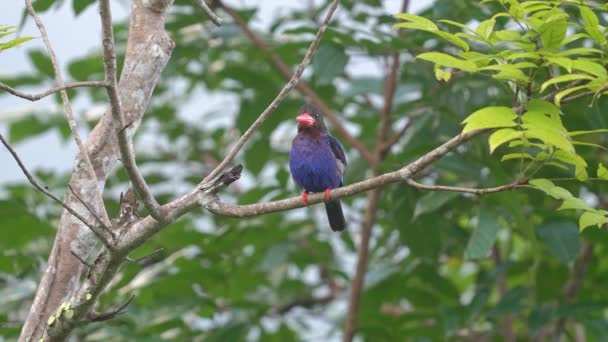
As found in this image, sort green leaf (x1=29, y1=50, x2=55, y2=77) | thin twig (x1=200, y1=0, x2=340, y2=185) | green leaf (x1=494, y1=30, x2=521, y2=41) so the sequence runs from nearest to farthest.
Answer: green leaf (x1=494, y1=30, x2=521, y2=41) → thin twig (x1=200, y1=0, x2=340, y2=185) → green leaf (x1=29, y1=50, x2=55, y2=77)

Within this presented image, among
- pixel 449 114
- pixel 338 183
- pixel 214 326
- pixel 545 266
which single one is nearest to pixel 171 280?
pixel 214 326

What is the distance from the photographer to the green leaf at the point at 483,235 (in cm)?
441

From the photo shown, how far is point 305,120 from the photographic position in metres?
5.24

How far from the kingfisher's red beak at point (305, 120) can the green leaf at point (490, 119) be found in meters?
2.53

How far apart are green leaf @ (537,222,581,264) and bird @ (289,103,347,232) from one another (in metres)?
1.21

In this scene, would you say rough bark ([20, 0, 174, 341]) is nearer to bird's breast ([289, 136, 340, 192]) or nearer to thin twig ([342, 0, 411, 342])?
bird's breast ([289, 136, 340, 192])

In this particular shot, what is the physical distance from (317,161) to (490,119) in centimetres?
272

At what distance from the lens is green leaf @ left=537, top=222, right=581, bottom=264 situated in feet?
15.4

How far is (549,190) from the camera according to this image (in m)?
2.93

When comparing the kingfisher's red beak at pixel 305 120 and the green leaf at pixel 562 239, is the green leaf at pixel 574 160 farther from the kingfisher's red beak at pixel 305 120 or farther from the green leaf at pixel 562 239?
the kingfisher's red beak at pixel 305 120

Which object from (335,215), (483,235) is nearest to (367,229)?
(335,215)

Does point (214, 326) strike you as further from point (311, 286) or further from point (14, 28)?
point (14, 28)

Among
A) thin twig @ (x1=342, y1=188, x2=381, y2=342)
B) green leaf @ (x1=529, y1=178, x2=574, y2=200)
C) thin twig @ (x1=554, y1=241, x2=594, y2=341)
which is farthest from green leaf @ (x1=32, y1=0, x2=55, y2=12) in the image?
thin twig @ (x1=554, y1=241, x2=594, y2=341)

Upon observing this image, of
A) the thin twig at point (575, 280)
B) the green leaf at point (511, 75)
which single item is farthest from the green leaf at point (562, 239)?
the green leaf at point (511, 75)
